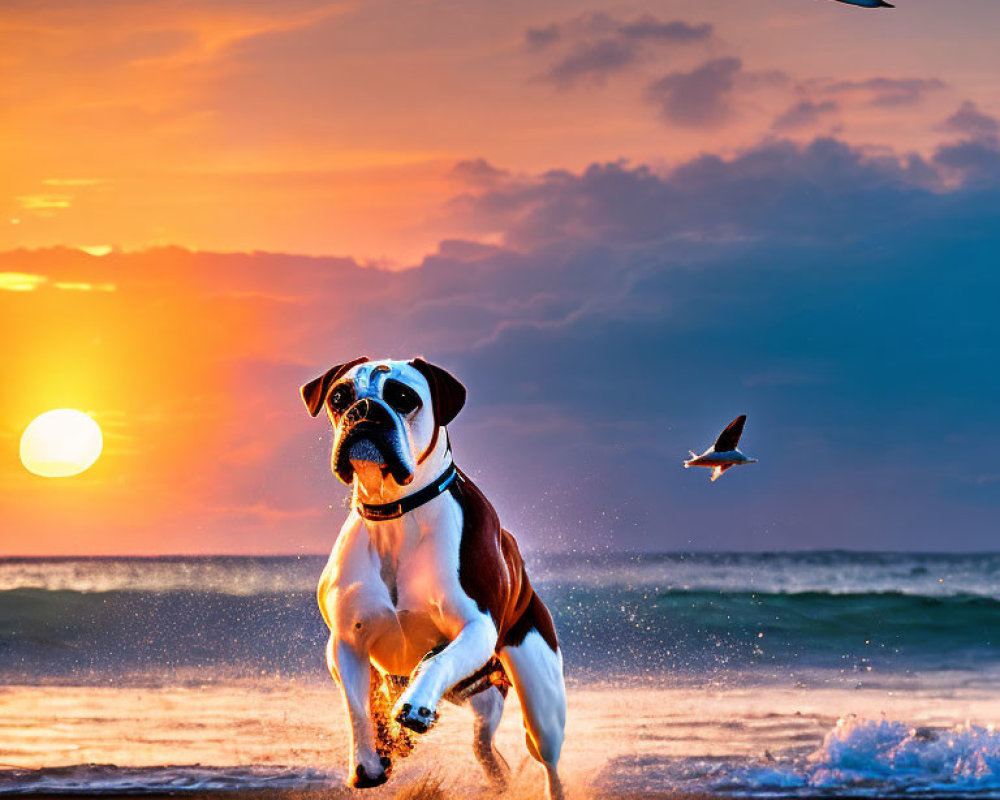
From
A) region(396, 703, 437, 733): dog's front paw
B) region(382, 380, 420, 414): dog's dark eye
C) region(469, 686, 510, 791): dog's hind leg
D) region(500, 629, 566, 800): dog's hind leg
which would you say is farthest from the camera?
region(469, 686, 510, 791): dog's hind leg

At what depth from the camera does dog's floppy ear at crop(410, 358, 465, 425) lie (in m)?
6.15

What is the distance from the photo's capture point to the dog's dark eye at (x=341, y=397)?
607 cm

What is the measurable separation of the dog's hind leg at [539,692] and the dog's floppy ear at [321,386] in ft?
4.64

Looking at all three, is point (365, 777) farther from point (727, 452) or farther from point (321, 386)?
point (727, 452)

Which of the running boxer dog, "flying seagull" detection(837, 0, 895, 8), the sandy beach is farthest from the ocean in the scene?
"flying seagull" detection(837, 0, 895, 8)

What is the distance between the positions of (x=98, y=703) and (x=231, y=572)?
81.3ft

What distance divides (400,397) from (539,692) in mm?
1621

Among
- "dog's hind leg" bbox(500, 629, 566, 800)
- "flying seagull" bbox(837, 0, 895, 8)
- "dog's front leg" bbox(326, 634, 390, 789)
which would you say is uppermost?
"flying seagull" bbox(837, 0, 895, 8)

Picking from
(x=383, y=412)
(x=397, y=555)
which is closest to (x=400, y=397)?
(x=383, y=412)

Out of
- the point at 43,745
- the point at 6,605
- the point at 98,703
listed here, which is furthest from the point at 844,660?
the point at 6,605

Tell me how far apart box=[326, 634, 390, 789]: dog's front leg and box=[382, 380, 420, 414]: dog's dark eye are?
101 cm

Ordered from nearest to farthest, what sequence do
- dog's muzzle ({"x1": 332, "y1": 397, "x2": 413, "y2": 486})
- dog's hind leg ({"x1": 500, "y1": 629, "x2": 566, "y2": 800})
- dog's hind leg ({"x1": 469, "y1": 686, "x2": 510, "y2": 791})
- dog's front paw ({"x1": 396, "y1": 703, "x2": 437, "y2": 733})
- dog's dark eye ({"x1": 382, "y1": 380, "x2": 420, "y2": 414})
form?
dog's front paw ({"x1": 396, "y1": 703, "x2": 437, "y2": 733}) → dog's muzzle ({"x1": 332, "y1": 397, "x2": 413, "y2": 486}) → dog's dark eye ({"x1": 382, "y1": 380, "x2": 420, "y2": 414}) → dog's hind leg ({"x1": 500, "y1": 629, "x2": 566, "y2": 800}) → dog's hind leg ({"x1": 469, "y1": 686, "x2": 510, "y2": 791})

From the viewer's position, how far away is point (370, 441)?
19.2ft

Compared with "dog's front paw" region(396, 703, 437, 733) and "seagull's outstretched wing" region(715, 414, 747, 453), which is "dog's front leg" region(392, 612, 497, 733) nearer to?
"dog's front paw" region(396, 703, 437, 733)
